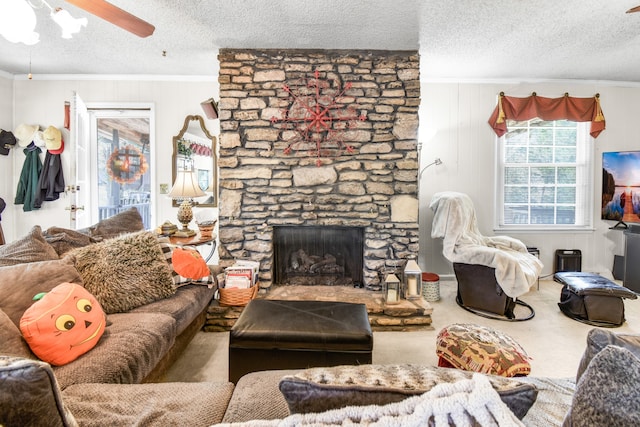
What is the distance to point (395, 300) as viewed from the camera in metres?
2.80

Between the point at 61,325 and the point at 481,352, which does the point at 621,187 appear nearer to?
the point at 481,352

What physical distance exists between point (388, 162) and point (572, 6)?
5.57 feet

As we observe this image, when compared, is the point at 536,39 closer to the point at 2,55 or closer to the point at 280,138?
the point at 280,138

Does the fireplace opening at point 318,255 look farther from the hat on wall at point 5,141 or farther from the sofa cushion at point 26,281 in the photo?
the hat on wall at point 5,141

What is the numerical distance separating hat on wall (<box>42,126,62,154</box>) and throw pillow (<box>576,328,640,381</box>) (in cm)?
473

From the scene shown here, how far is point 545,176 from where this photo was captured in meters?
4.02

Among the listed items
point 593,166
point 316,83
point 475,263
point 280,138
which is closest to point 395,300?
point 475,263

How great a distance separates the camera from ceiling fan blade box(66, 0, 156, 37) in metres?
1.54

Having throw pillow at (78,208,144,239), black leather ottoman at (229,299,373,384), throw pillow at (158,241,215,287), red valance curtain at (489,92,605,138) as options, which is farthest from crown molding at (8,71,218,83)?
red valance curtain at (489,92,605,138)

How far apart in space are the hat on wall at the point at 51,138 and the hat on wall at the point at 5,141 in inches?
15.0

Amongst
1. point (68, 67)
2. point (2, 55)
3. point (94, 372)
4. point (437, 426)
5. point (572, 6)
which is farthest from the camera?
point (68, 67)

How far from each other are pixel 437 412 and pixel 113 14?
2145 mm

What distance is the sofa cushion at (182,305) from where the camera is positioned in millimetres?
1923

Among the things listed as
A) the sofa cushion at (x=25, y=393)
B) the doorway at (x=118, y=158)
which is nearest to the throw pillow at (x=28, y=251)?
the sofa cushion at (x=25, y=393)
